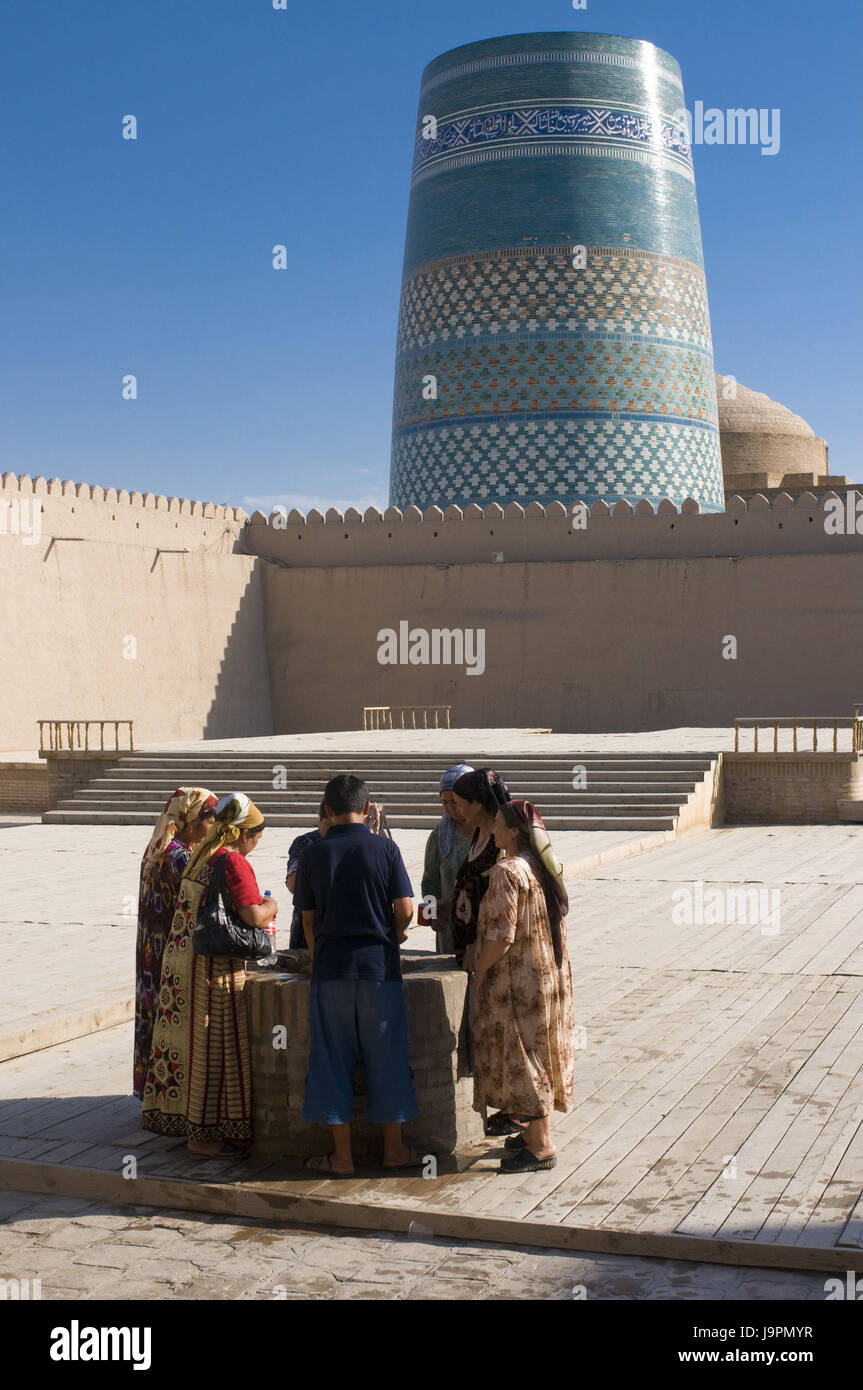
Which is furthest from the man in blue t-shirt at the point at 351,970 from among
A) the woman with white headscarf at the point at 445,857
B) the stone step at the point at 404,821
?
the stone step at the point at 404,821

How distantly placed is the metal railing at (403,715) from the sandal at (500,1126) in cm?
1467

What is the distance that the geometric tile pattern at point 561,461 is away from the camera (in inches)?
773

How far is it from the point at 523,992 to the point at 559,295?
17093 mm

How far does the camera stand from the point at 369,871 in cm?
361

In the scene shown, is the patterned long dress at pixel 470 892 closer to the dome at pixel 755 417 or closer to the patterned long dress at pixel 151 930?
the patterned long dress at pixel 151 930

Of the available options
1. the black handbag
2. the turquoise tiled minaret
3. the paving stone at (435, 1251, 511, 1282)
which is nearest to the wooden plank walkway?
the paving stone at (435, 1251, 511, 1282)

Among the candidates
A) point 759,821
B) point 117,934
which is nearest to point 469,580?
point 759,821

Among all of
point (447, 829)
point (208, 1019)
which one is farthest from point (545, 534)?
point (208, 1019)

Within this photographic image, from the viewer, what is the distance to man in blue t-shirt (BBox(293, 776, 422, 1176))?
361 cm

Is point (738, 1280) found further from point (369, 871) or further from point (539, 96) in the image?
point (539, 96)

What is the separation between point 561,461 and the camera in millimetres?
19672

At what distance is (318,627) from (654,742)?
712cm

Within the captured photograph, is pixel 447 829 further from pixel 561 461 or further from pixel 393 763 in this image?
pixel 561 461

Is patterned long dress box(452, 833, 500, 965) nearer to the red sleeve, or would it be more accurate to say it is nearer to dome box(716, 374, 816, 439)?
the red sleeve
